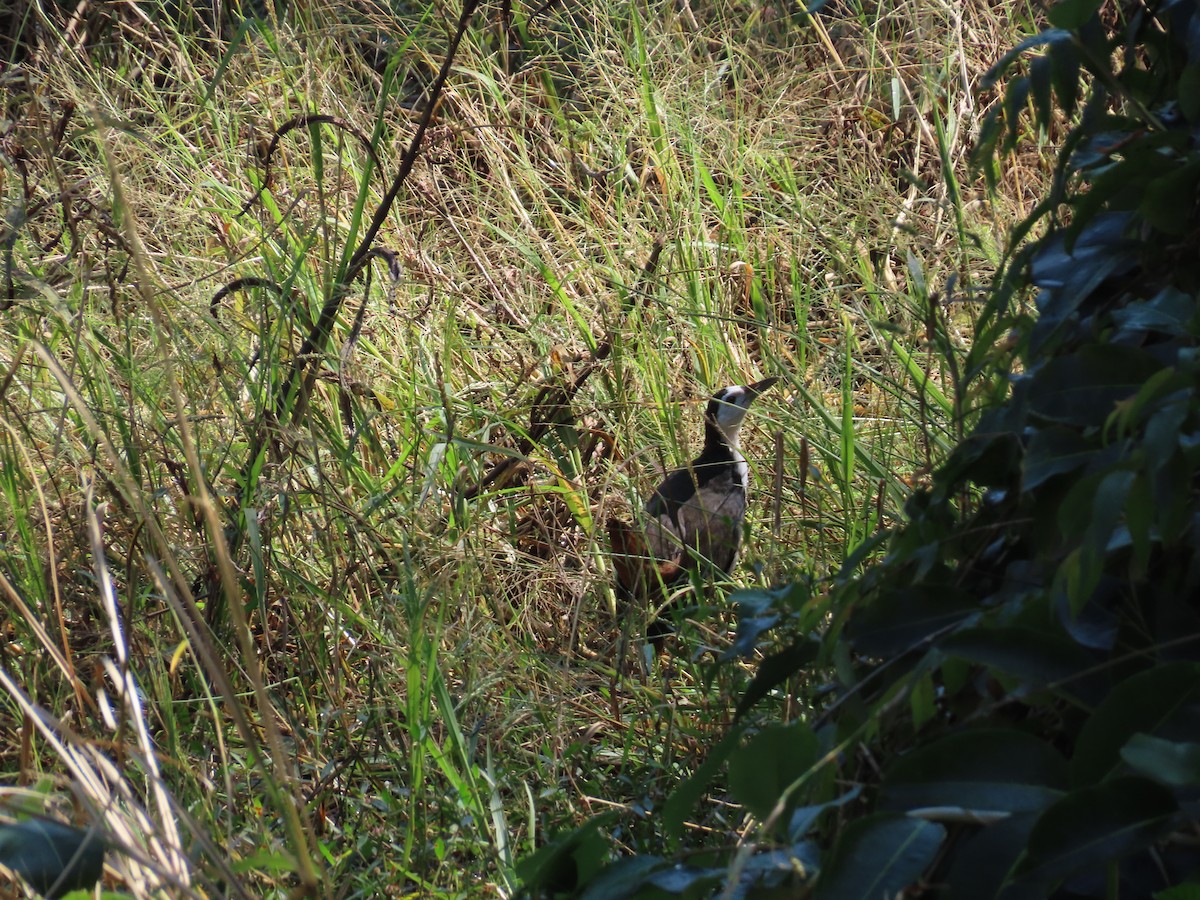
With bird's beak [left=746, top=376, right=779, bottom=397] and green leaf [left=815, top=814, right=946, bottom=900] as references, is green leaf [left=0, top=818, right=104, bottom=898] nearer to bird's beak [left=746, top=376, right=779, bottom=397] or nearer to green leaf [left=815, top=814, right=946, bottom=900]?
green leaf [left=815, top=814, right=946, bottom=900]

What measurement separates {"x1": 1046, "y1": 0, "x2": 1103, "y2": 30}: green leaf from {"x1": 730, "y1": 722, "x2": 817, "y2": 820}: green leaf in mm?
→ 602

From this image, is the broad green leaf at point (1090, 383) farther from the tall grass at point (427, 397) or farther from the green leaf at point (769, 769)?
the green leaf at point (769, 769)

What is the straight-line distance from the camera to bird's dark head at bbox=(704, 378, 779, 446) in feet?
11.0

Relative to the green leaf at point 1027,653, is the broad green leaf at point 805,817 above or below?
below

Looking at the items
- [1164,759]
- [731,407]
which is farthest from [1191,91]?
[731,407]

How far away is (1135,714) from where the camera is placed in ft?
2.38

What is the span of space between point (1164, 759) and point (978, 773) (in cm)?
12

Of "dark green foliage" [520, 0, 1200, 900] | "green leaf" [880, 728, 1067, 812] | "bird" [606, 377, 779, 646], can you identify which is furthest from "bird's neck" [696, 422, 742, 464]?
"green leaf" [880, 728, 1067, 812]

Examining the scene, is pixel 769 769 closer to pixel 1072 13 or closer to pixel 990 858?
pixel 990 858

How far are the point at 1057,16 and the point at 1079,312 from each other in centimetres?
26

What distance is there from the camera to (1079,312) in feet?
3.68

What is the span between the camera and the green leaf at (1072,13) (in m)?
0.99

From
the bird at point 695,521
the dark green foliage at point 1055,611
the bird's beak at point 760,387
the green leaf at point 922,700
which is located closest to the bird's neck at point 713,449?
the bird at point 695,521

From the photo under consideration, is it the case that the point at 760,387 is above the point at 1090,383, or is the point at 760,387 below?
below
